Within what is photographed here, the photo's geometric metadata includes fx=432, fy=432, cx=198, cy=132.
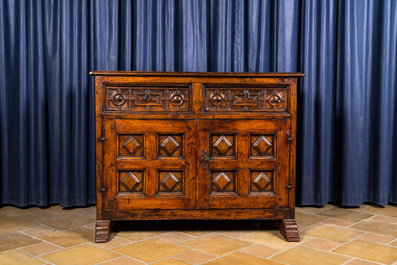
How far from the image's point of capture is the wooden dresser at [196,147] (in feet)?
7.86

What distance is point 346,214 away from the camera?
3033 mm

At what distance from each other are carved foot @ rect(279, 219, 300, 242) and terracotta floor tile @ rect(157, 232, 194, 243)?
532 mm

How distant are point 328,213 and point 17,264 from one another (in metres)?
2.04

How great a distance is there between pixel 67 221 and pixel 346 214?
190cm

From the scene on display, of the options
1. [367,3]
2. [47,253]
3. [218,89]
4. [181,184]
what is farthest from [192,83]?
[367,3]

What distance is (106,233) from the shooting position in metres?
2.39

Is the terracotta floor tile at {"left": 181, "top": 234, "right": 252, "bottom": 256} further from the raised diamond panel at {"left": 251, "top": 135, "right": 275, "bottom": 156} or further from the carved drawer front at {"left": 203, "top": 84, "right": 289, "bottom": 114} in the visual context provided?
the carved drawer front at {"left": 203, "top": 84, "right": 289, "bottom": 114}

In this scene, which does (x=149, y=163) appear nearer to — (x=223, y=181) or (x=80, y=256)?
(x=223, y=181)

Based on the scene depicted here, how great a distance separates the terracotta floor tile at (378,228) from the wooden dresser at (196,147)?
0.55m

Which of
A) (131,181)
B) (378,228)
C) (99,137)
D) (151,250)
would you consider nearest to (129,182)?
(131,181)

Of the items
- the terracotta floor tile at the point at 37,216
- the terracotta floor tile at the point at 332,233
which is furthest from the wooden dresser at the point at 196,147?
the terracotta floor tile at the point at 37,216

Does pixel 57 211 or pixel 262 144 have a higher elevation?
pixel 262 144

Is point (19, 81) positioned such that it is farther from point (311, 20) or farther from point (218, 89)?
point (311, 20)

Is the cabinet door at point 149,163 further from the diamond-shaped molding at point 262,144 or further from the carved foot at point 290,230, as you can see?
the carved foot at point 290,230
